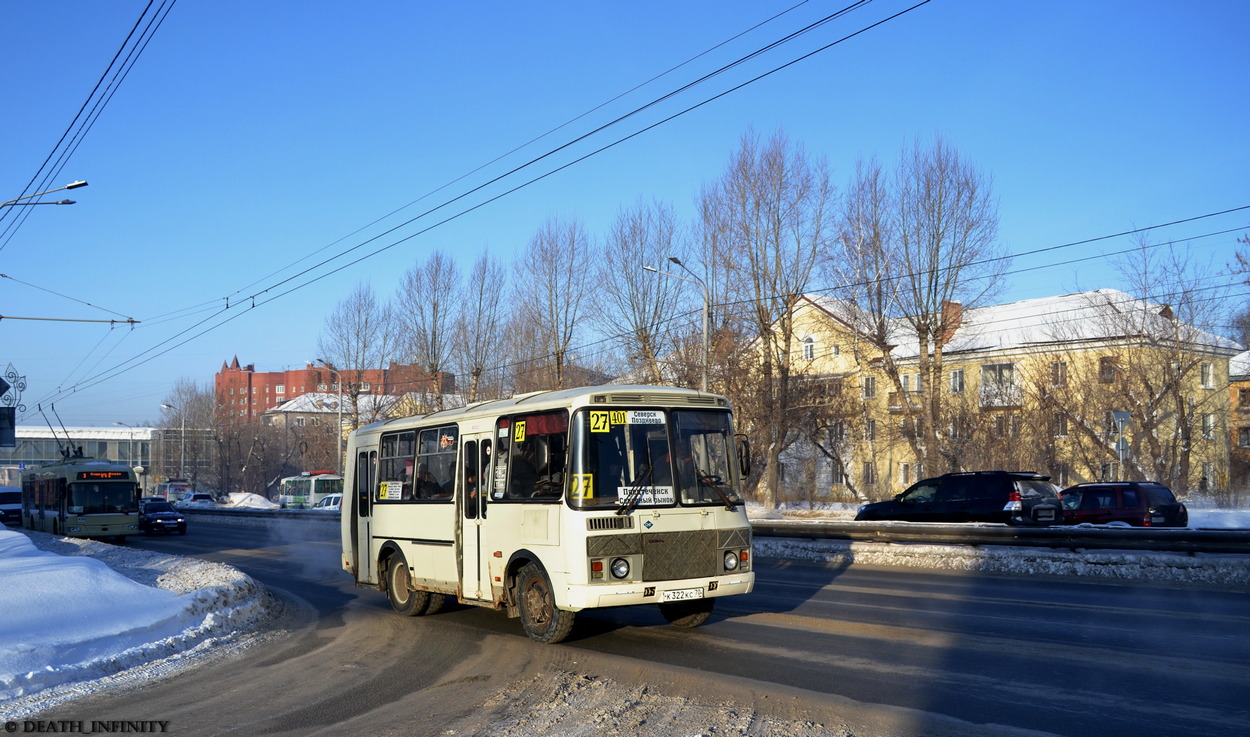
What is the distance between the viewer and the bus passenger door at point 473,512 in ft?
39.2

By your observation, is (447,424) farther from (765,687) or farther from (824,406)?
(824,406)

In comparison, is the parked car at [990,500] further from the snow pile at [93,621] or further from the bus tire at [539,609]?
the bus tire at [539,609]

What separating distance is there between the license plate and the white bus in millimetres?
48873

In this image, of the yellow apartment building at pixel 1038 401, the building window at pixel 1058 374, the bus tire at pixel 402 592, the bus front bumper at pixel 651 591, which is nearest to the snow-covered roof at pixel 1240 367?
the yellow apartment building at pixel 1038 401

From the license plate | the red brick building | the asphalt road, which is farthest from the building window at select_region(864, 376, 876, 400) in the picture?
the license plate

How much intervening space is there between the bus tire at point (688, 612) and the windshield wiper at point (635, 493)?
1.60m

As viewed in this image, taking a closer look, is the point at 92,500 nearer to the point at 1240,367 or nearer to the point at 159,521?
the point at 159,521

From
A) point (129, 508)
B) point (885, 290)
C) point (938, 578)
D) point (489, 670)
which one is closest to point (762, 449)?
point (885, 290)

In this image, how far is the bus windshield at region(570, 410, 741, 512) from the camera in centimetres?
1040

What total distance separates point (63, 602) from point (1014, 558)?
15463 mm

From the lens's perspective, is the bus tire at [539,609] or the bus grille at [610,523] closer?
the bus grille at [610,523]

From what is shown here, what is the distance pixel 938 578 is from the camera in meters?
17.7

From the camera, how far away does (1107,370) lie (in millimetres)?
45594

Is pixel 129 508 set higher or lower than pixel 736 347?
lower
